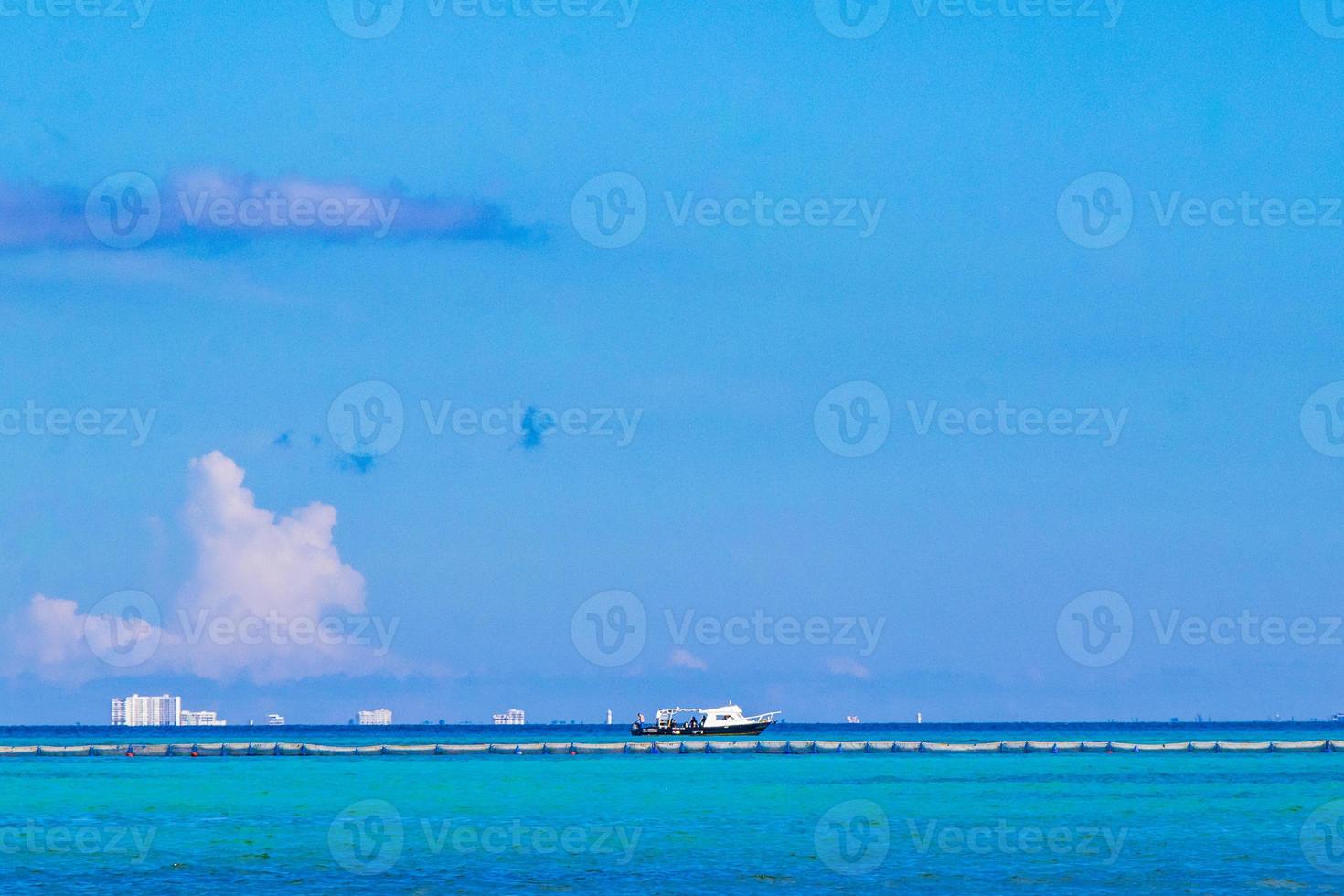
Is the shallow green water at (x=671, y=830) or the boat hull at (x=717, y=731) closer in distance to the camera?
the shallow green water at (x=671, y=830)

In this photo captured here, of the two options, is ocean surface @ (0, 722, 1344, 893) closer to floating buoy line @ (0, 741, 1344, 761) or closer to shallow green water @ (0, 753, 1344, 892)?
Result: shallow green water @ (0, 753, 1344, 892)

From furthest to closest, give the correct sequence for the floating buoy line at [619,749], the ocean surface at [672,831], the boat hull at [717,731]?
the boat hull at [717,731] → the floating buoy line at [619,749] → the ocean surface at [672,831]

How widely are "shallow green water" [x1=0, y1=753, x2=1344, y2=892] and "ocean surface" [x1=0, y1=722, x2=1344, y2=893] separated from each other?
0.17 metres

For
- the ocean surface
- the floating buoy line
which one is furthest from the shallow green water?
the floating buoy line

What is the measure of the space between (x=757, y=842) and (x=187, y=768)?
65.0 m

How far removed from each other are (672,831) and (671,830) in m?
0.38

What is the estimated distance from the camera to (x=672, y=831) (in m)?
61.8

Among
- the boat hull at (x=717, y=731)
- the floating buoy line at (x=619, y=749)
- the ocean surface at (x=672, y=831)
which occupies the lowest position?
the ocean surface at (x=672, y=831)

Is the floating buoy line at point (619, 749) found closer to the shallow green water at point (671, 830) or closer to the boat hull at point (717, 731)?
the boat hull at point (717, 731)

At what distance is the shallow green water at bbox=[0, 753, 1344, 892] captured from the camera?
48312 millimetres

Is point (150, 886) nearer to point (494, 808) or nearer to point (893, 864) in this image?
point (893, 864)

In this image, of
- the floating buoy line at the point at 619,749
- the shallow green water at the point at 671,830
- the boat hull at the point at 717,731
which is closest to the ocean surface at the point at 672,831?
the shallow green water at the point at 671,830

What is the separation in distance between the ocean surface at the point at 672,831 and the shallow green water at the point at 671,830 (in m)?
0.17

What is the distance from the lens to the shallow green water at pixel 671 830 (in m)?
48.3
